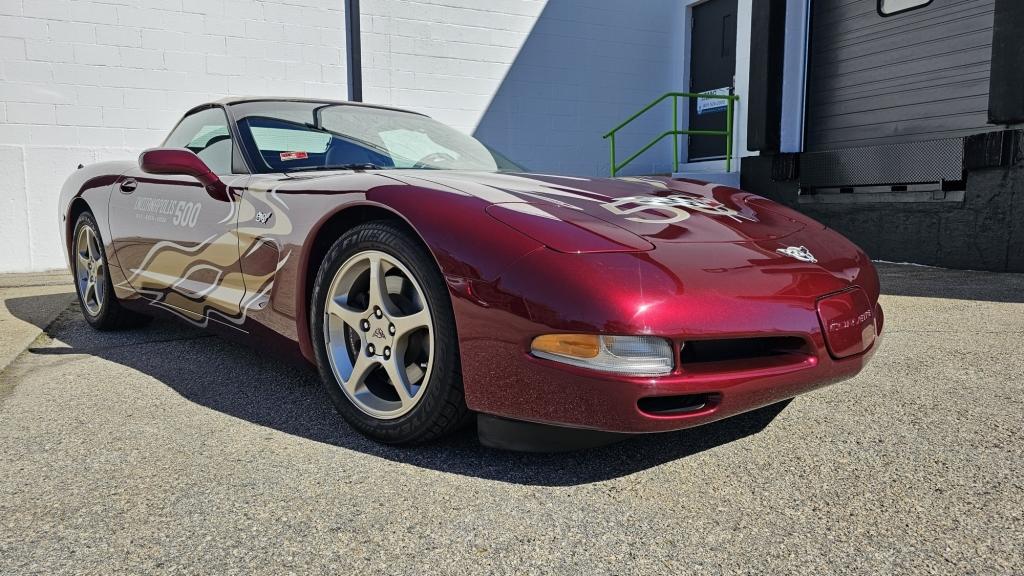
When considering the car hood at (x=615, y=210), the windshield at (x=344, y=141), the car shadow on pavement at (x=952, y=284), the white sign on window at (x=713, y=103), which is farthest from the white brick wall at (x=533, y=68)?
A: the car hood at (x=615, y=210)

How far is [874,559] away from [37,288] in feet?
21.6

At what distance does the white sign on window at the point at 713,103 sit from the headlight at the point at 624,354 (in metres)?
9.05

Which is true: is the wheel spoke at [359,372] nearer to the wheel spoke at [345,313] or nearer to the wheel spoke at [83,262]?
the wheel spoke at [345,313]

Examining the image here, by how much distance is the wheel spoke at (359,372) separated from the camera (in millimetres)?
2174

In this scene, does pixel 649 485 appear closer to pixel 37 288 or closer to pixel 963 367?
pixel 963 367

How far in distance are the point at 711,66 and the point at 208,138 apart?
859 centimetres

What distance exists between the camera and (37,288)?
6.04 metres

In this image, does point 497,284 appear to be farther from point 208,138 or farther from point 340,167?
point 208,138

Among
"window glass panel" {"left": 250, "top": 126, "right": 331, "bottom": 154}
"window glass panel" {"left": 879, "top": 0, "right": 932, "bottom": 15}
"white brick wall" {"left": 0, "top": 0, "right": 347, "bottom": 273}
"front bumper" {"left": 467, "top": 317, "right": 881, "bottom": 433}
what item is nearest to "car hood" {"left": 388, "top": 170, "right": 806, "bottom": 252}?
"front bumper" {"left": 467, "top": 317, "right": 881, "bottom": 433}

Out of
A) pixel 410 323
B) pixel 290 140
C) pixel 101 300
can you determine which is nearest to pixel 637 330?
pixel 410 323

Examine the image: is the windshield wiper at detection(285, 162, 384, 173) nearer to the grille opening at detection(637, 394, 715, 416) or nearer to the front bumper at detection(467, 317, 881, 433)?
the front bumper at detection(467, 317, 881, 433)

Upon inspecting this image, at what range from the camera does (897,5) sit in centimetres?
732

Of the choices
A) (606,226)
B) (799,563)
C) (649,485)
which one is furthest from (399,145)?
(799,563)

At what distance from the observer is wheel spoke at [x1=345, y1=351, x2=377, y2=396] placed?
7.13ft
